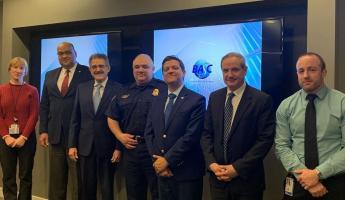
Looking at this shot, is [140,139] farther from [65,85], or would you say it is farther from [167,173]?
[65,85]

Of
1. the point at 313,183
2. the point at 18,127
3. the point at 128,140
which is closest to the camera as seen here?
the point at 313,183

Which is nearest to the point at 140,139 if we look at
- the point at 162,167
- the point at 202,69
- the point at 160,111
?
the point at 160,111

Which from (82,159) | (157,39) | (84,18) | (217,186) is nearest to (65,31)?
(84,18)

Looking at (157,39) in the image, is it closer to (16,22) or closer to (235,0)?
(235,0)

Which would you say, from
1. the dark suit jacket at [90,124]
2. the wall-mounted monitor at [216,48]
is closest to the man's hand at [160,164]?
the dark suit jacket at [90,124]

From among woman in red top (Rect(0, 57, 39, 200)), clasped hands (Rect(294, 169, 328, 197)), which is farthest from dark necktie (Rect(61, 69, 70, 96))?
clasped hands (Rect(294, 169, 328, 197))

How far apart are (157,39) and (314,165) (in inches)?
83.8

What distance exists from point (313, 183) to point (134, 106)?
1.60 metres

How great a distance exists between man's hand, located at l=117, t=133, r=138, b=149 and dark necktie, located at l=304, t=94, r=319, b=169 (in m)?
1.42

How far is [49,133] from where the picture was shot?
162 inches

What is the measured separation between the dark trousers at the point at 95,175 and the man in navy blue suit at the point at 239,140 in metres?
1.23

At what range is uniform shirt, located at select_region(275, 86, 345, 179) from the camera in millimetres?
2457

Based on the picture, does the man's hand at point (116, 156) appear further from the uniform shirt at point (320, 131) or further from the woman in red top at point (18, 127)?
the uniform shirt at point (320, 131)

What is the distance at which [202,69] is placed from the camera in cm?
384
